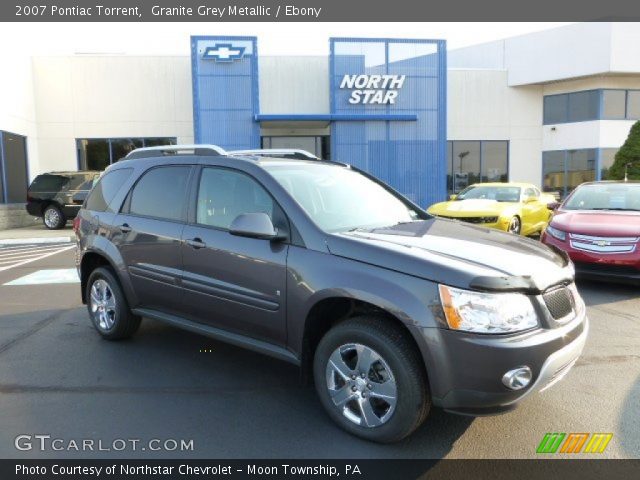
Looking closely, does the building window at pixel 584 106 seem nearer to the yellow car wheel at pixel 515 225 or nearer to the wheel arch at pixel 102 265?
the yellow car wheel at pixel 515 225

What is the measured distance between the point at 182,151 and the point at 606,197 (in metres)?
6.78

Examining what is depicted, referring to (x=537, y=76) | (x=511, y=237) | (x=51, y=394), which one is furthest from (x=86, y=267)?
(x=537, y=76)

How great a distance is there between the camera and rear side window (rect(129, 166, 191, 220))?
4.33 meters

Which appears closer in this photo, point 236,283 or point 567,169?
point 236,283

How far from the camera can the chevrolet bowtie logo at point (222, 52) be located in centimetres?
1970

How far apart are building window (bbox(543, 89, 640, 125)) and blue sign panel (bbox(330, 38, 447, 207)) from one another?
7.39 m

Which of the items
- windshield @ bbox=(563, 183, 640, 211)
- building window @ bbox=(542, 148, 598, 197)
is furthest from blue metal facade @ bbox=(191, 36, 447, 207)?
windshield @ bbox=(563, 183, 640, 211)

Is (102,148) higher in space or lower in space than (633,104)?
lower

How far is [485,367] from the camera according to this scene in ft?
8.88

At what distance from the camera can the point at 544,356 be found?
2.81 m

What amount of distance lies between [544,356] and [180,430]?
2254 millimetres

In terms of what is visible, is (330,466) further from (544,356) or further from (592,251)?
(592,251)

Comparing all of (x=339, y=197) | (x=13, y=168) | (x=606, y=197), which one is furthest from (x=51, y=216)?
(x=606, y=197)

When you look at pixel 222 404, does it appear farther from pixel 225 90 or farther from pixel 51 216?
pixel 225 90
